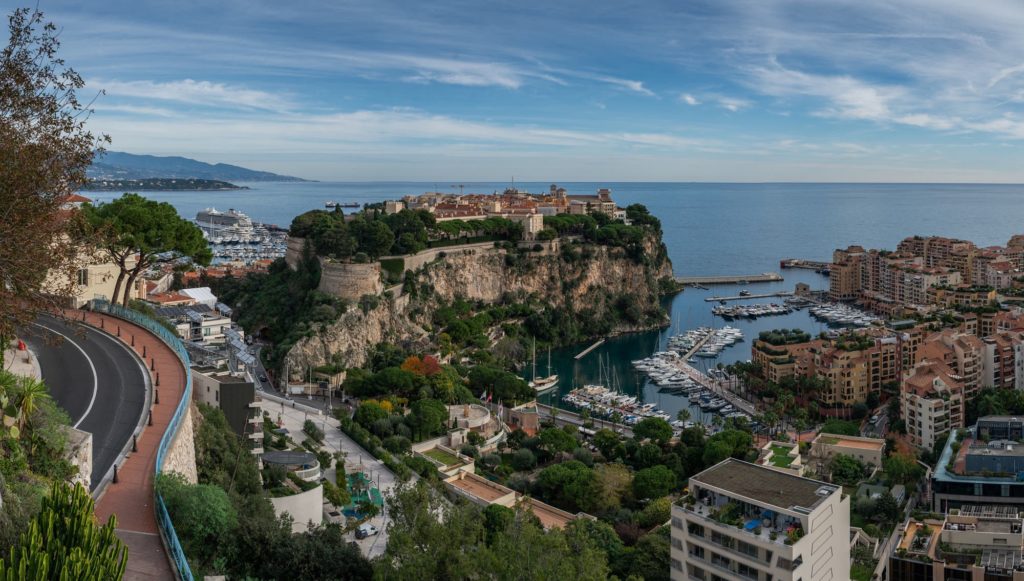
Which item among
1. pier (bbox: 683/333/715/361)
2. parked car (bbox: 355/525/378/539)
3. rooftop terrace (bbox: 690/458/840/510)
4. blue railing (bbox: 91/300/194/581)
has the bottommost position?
pier (bbox: 683/333/715/361)

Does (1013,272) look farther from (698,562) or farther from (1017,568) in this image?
(698,562)

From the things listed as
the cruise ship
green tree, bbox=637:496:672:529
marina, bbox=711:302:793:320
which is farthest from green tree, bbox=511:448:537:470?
the cruise ship

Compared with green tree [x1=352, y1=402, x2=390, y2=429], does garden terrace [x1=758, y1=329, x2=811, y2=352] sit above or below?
above

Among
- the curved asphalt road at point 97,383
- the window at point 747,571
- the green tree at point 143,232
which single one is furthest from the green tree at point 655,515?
the green tree at point 143,232

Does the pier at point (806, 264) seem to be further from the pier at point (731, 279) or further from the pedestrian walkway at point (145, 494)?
the pedestrian walkway at point (145, 494)

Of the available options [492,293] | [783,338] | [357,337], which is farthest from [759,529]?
[492,293]

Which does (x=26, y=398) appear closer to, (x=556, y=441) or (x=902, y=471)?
(x=556, y=441)

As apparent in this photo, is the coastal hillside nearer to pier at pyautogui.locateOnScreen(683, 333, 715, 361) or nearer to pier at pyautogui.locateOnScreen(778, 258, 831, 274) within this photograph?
pier at pyautogui.locateOnScreen(683, 333, 715, 361)
